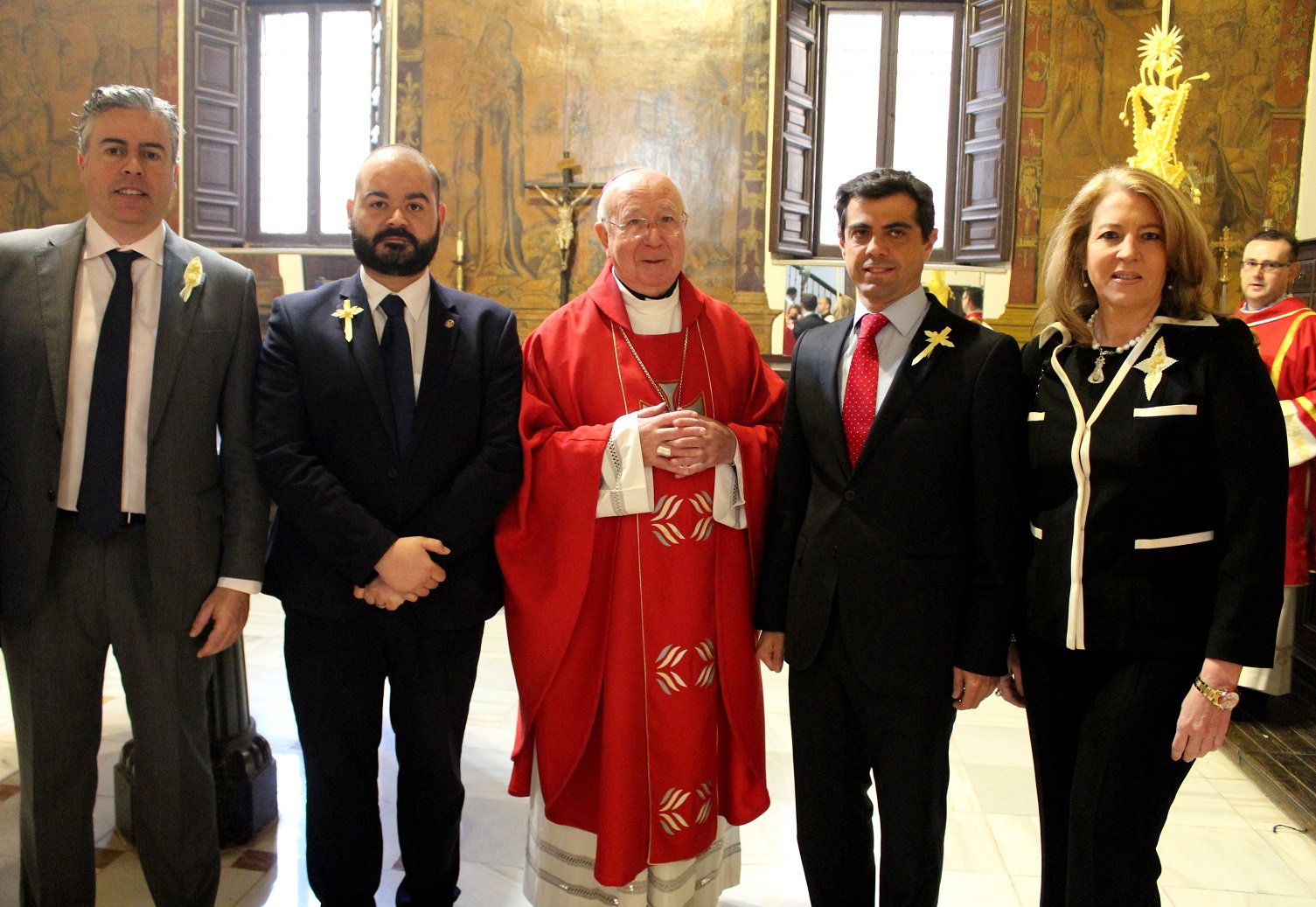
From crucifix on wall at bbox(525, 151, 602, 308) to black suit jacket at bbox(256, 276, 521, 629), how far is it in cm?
574

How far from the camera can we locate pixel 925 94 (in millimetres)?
8633

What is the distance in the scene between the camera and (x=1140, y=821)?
5.70ft

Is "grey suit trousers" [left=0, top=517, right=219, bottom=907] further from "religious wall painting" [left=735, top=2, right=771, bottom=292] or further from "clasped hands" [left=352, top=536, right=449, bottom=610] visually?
"religious wall painting" [left=735, top=2, right=771, bottom=292]

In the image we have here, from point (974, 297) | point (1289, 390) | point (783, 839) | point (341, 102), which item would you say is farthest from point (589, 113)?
point (783, 839)

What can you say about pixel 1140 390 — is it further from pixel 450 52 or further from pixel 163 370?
pixel 450 52

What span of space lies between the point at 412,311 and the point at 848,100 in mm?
7398

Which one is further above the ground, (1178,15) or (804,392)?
(1178,15)

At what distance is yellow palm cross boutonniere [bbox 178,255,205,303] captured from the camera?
2137 mm

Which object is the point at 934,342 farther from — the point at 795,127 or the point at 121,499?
the point at 795,127

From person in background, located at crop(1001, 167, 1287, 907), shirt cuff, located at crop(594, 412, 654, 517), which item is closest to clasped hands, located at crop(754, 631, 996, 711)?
person in background, located at crop(1001, 167, 1287, 907)

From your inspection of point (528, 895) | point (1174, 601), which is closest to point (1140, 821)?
point (1174, 601)

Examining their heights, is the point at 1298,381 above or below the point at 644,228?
below

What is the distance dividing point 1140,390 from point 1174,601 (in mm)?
387

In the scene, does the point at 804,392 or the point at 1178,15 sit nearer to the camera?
the point at 804,392
